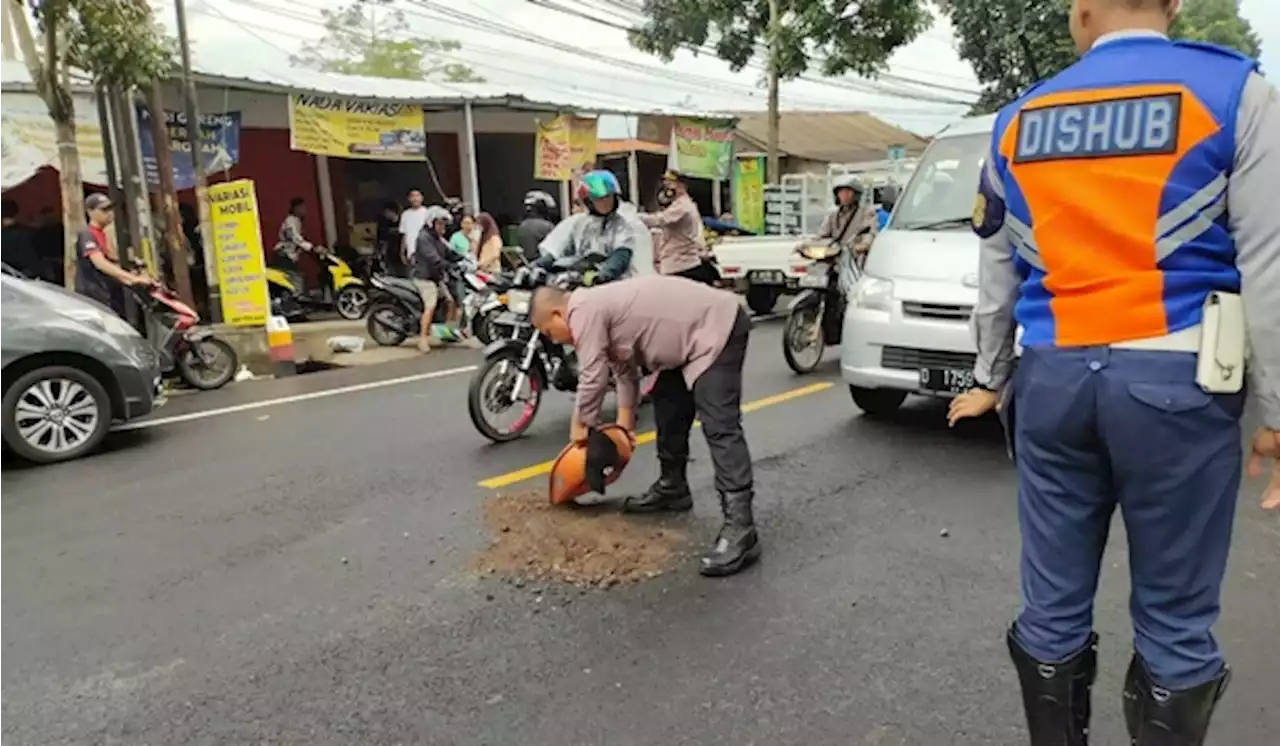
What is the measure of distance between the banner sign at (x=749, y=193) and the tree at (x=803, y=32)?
1.19m

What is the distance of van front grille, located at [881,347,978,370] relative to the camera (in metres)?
5.94

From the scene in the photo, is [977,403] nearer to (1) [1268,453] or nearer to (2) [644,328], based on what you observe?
(1) [1268,453]

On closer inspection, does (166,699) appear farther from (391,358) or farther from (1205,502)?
(391,358)

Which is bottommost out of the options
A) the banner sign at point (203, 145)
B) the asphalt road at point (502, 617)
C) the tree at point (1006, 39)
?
→ the asphalt road at point (502, 617)

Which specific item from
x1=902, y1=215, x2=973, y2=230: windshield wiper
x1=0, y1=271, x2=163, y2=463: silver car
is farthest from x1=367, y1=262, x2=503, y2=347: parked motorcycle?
x1=902, y1=215, x2=973, y2=230: windshield wiper

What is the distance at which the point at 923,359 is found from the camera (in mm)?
Result: 6105

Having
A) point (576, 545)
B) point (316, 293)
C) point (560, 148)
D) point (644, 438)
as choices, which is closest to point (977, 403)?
point (576, 545)

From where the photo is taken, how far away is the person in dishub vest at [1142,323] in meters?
1.96

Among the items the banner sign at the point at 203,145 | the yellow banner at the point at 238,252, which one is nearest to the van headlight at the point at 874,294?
the yellow banner at the point at 238,252

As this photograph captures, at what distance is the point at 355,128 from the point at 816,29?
329 inches

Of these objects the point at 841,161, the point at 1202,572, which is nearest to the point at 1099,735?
the point at 1202,572

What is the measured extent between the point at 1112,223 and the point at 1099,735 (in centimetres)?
159

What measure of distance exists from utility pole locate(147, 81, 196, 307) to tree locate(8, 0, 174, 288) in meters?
0.74

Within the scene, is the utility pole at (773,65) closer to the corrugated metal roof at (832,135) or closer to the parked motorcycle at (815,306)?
the corrugated metal roof at (832,135)
